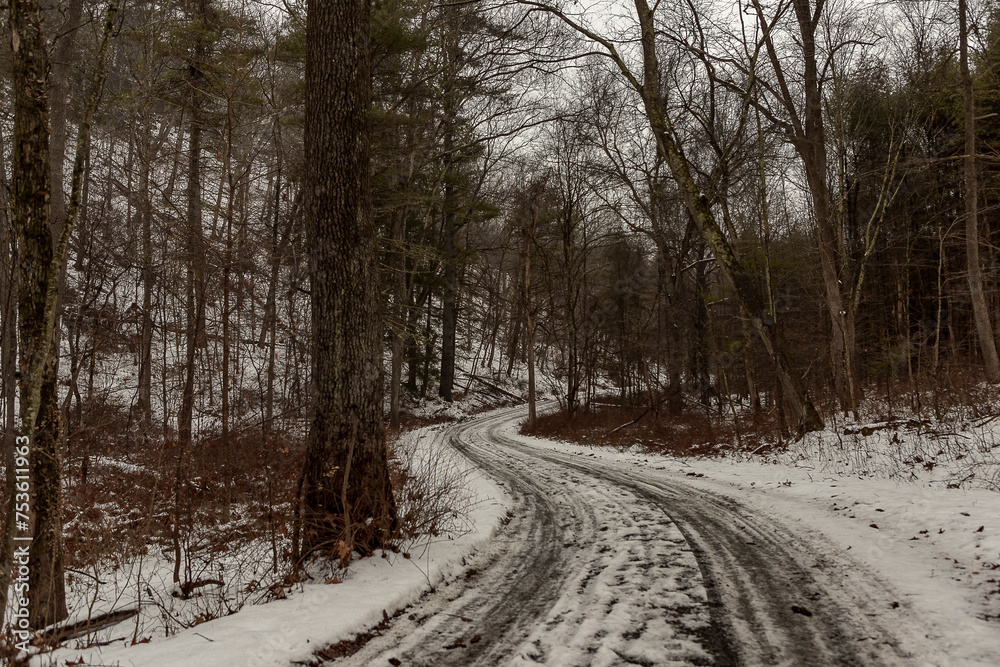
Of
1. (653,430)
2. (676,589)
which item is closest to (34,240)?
(676,589)

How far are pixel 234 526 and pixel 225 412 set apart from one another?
5.60 feet

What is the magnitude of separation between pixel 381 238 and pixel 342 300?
416 inches

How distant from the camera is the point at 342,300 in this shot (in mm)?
5141

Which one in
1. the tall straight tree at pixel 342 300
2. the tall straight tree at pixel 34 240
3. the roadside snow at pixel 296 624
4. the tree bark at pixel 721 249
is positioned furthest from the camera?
the tree bark at pixel 721 249

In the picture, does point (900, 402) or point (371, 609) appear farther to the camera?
point (900, 402)

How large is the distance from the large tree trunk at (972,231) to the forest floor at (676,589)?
8787 mm

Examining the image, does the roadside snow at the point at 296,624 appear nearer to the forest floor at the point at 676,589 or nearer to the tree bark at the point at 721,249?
the forest floor at the point at 676,589

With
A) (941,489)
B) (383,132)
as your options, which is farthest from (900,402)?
(383,132)

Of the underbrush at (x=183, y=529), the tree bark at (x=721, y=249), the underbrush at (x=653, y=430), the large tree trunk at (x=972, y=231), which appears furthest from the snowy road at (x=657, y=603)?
the large tree trunk at (x=972, y=231)

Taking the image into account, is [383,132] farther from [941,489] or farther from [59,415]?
[941,489]

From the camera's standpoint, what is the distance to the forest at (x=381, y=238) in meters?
5.14

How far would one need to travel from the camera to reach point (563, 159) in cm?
2159

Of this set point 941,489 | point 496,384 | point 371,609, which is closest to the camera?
point 371,609

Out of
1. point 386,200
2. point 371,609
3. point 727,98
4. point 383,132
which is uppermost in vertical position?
point 727,98
